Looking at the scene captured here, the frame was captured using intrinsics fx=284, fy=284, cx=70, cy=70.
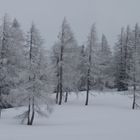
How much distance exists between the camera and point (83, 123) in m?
27.7

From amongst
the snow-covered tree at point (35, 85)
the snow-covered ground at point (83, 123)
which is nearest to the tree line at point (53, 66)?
the snow-covered tree at point (35, 85)

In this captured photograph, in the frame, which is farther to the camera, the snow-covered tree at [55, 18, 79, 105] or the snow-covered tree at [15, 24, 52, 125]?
the snow-covered tree at [55, 18, 79, 105]

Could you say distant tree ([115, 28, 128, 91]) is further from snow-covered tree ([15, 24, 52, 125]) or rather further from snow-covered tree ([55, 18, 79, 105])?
snow-covered tree ([15, 24, 52, 125])

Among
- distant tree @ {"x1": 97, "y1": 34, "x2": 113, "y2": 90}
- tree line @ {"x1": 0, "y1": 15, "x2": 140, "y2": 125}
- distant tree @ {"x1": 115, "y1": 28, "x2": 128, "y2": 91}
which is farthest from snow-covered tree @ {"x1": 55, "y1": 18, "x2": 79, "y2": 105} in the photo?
distant tree @ {"x1": 115, "y1": 28, "x2": 128, "y2": 91}

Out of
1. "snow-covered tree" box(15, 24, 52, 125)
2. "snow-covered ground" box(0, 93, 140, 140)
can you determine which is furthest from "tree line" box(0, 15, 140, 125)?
"snow-covered ground" box(0, 93, 140, 140)

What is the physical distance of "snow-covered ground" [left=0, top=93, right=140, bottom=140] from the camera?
19.7m

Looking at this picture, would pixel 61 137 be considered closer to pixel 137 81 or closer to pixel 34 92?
pixel 34 92

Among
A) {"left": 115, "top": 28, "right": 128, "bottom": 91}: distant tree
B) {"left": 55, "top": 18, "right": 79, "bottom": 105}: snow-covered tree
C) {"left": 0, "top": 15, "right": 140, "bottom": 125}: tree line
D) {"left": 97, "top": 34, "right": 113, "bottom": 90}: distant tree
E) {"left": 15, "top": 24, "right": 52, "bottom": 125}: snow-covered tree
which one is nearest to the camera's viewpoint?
{"left": 15, "top": 24, "right": 52, "bottom": 125}: snow-covered tree

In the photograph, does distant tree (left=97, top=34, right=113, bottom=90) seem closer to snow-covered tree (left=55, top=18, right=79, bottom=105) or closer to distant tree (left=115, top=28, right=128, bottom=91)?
distant tree (left=115, top=28, right=128, bottom=91)

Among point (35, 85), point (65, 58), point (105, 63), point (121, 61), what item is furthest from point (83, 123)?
point (105, 63)

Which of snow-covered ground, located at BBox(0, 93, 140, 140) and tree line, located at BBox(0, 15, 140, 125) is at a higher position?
tree line, located at BBox(0, 15, 140, 125)

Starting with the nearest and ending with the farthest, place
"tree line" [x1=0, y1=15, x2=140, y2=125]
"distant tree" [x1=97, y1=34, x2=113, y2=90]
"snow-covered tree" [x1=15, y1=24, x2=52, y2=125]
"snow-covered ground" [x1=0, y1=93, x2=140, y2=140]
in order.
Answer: "snow-covered ground" [x1=0, y1=93, x2=140, y2=140] < "snow-covered tree" [x1=15, y1=24, x2=52, y2=125] < "tree line" [x1=0, y1=15, x2=140, y2=125] < "distant tree" [x1=97, y1=34, x2=113, y2=90]

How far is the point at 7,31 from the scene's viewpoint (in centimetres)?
2925

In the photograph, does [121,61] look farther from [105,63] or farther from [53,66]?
[53,66]
